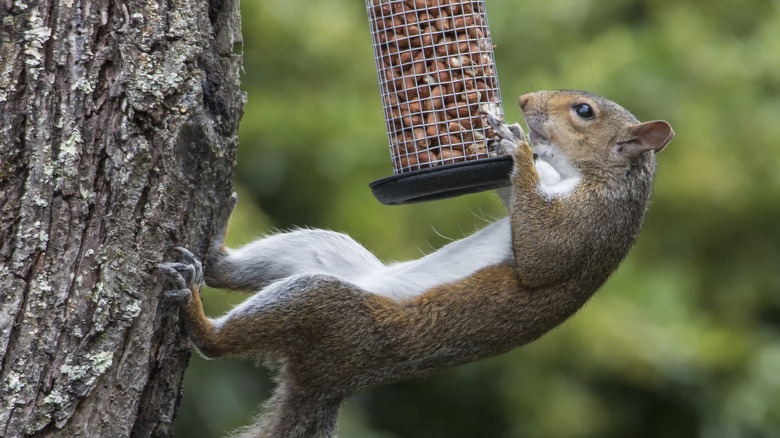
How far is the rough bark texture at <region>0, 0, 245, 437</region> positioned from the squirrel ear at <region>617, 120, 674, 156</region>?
5.04 feet

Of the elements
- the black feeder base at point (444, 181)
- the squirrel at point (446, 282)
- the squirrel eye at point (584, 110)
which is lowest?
the squirrel at point (446, 282)

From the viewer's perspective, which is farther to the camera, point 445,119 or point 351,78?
point 351,78

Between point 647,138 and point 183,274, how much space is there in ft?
5.68

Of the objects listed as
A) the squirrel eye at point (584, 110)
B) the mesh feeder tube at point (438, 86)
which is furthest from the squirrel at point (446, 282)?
the mesh feeder tube at point (438, 86)

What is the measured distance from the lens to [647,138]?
3.41 meters

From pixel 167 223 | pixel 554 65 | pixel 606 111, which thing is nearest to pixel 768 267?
pixel 554 65

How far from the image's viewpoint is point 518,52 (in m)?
5.93

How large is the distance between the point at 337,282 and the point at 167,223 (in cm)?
68

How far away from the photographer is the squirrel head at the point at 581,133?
3482mm

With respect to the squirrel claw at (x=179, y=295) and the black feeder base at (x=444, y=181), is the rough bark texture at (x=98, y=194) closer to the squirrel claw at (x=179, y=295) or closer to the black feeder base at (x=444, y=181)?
the squirrel claw at (x=179, y=295)

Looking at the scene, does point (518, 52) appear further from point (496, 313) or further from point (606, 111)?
point (496, 313)

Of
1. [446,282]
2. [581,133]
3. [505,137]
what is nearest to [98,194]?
[446,282]

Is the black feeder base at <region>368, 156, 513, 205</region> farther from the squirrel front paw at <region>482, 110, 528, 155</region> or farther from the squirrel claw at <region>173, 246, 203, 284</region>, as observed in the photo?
the squirrel claw at <region>173, 246, 203, 284</region>

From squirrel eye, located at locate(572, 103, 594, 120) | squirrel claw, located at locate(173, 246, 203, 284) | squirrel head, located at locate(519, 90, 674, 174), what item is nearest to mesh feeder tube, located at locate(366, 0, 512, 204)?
squirrel head, located at locate(519, 90, 674, 174)
